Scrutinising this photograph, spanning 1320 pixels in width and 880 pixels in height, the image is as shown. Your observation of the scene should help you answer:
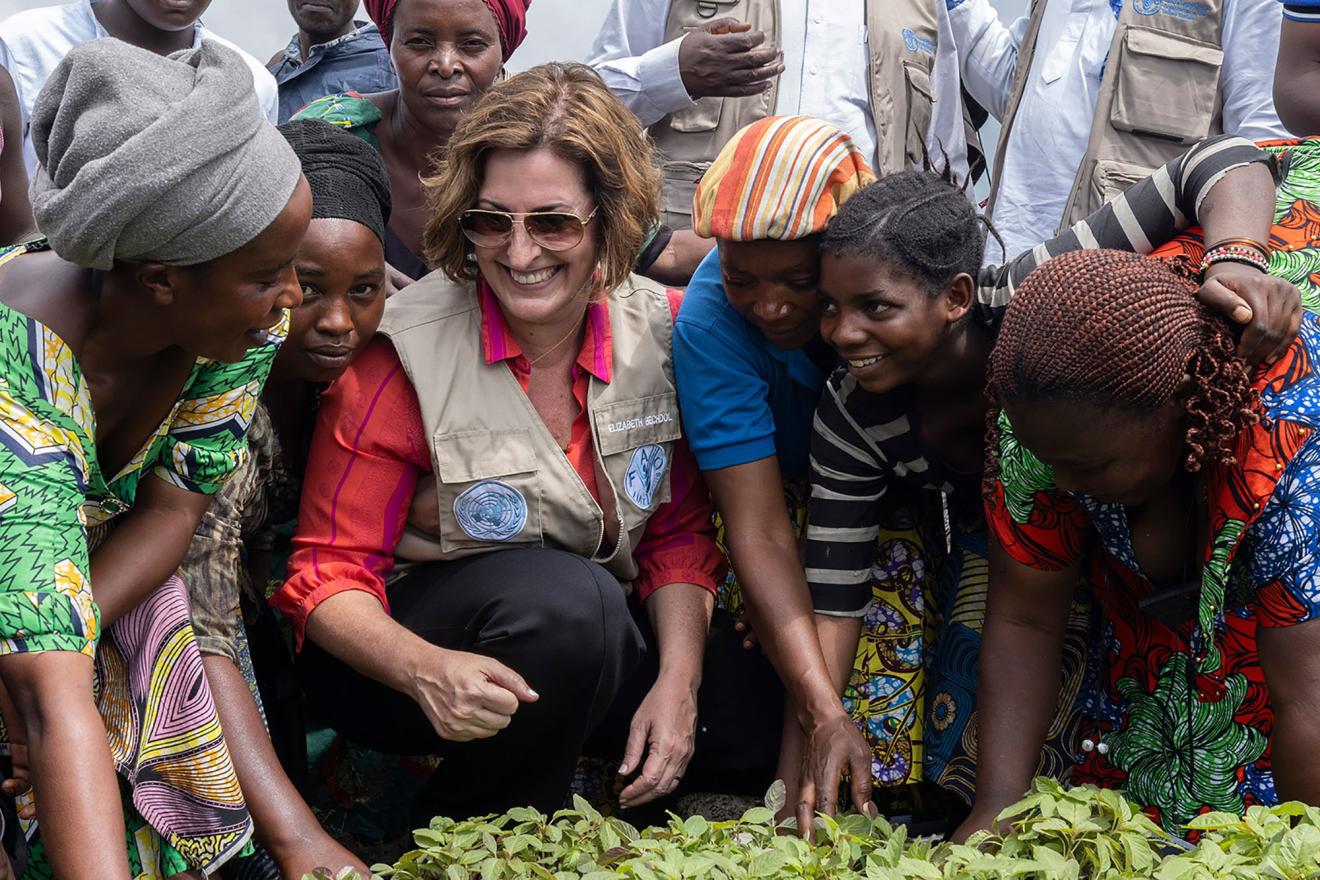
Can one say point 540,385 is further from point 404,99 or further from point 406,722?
point 404,99

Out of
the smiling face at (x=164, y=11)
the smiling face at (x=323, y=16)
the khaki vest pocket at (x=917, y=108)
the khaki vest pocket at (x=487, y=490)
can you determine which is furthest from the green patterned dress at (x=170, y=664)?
the smiling face at (x=323, y=16)

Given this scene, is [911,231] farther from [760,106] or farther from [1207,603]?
[760,106]

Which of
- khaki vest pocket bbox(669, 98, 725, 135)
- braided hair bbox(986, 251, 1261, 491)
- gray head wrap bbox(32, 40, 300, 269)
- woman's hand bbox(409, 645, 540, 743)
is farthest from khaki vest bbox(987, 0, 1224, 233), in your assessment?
gray head wrap bbox(32, 40, 300, 269)

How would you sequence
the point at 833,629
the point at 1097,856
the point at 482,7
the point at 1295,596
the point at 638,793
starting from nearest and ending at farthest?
the point at 1097,856, the point at 1295,596, the point at 638,793, the point at 833,629, the point at 482,7

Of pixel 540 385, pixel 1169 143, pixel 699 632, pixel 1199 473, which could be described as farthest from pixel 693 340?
pixel 1169 143

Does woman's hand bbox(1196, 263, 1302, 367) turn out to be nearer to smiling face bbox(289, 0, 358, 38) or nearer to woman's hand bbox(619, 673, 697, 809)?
woman's hand bbox(619, 673, 697, 809)

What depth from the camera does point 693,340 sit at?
3.70 m

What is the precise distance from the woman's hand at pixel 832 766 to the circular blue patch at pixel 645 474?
0.72 meters

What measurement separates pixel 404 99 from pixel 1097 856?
2.97 metres

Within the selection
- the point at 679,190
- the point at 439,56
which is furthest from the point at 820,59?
the point at 439,56

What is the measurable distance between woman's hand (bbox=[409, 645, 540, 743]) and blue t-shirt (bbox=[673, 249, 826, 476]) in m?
0.80

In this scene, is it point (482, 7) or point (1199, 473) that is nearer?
point (1199, 473)

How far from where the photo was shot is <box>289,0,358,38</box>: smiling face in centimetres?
614

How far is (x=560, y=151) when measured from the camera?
3.59 meters
